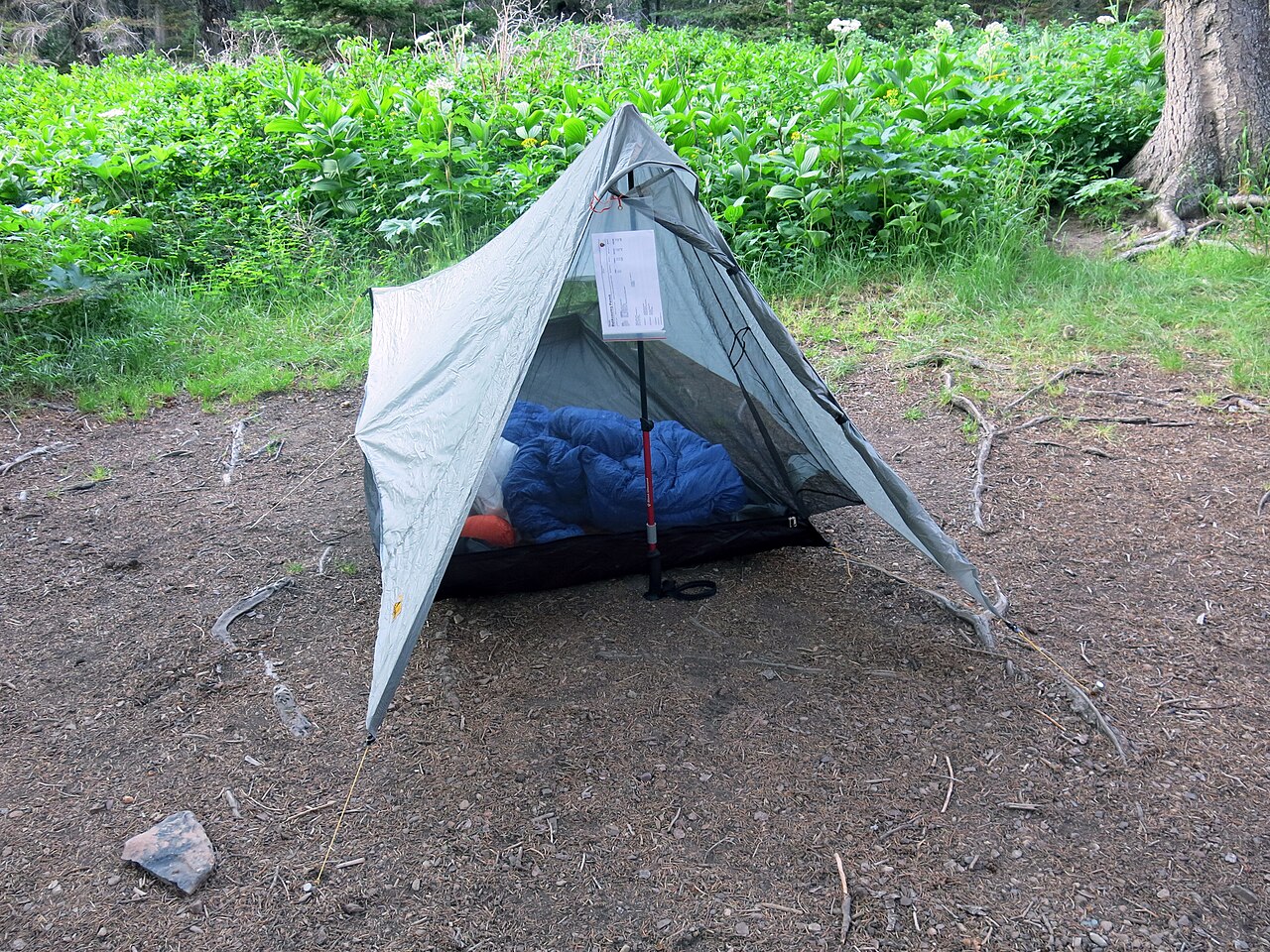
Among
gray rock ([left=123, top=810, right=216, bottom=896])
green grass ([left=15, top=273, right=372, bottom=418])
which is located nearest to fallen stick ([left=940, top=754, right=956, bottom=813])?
gray rock ([left=123, top=810, right=216, bottom=896])

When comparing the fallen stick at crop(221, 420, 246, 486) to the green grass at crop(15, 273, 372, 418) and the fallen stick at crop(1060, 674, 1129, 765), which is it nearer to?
the green grass at crop(15, 273, 372, 418)

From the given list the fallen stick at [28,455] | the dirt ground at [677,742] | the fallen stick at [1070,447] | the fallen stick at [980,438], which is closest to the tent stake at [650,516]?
the dirt ground at [677,742]

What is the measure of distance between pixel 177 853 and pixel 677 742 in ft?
4.06

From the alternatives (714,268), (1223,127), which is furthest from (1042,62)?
(714,268)

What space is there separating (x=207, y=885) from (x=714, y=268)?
87.7 inches

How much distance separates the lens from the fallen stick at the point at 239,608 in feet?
9.59

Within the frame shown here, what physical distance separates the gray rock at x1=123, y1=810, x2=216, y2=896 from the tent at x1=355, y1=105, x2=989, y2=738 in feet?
1.59

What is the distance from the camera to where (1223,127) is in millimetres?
5551

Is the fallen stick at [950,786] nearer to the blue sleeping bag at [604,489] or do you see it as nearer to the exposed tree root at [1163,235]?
the blue sleeping bag at [604,489]

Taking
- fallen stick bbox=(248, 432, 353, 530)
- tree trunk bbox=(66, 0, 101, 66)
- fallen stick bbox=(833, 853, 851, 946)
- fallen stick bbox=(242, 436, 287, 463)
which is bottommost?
fallen stick bbox=(833, 853, 851, 946)

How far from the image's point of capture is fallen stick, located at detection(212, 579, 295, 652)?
292 cm

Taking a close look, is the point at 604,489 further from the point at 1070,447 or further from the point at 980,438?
the point at 1070,447

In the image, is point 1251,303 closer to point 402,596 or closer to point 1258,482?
point 1258,482

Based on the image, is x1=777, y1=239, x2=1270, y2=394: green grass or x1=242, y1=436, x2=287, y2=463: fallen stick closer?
x1=242, y1=436, x2=287, y2=463: fallen stick
